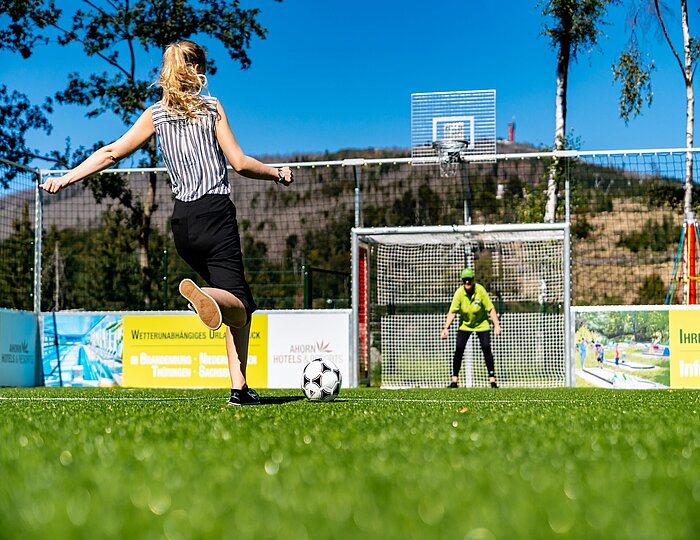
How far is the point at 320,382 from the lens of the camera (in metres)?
7.10

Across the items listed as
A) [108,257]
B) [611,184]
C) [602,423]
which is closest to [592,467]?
[602,423]

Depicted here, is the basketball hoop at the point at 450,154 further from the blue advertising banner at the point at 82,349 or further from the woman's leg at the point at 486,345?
the blue advertising banner at the point at 82,349

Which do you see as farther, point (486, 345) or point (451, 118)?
point (451, 118)

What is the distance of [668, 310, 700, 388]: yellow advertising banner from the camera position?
13.1m

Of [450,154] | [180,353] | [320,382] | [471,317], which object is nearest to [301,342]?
[180,353]

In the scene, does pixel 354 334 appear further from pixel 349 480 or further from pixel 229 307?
pixel 349 480

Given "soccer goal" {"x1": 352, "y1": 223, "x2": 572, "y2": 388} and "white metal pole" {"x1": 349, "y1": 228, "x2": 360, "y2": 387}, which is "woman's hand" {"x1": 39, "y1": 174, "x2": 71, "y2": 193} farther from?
"soccer goal" {"x1": 352, "y1": 223, "x2": 572, "y2": 388}

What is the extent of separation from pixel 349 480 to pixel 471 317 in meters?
11.7

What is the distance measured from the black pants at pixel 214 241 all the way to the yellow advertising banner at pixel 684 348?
9.06 meters

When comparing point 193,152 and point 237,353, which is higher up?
point 193,152

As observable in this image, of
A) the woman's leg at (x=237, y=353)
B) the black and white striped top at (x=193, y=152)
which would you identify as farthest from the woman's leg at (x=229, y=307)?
the black and white striped top at (x=193, y=152)

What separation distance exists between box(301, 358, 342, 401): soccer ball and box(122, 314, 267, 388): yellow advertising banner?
7.05 m

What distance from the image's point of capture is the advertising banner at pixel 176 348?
14062 mm

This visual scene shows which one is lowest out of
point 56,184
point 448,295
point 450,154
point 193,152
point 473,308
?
point 473,308
